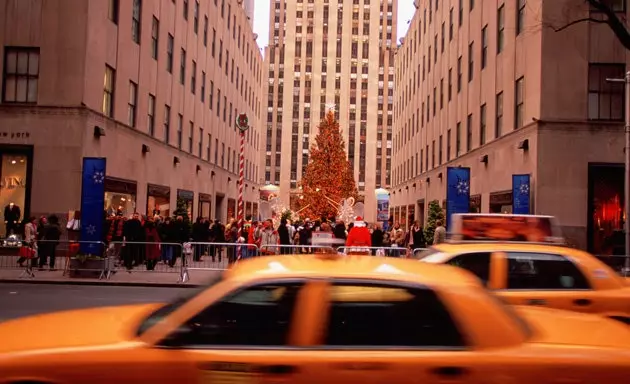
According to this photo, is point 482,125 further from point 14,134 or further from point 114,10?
point 14,134

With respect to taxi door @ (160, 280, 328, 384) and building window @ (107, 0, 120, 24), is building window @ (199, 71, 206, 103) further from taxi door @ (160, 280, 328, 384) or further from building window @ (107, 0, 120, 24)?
taxi door @ (160, 280, 328, 384)

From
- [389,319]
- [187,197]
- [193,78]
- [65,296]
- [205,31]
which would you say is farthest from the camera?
[205,31]

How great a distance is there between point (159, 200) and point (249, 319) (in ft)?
95.0

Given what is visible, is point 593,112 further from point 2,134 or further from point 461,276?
point 2,134

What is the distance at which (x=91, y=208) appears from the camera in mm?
17406

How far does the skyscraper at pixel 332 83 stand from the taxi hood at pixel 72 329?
101 m

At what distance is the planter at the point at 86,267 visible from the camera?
1717 cm

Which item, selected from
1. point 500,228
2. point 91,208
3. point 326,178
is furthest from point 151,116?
point 326,178

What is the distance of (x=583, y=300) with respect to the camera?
7.04 m

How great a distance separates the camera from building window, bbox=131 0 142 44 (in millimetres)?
27641

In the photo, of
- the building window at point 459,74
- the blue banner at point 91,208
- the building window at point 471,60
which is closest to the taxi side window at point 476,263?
the blue banner at point 91,208

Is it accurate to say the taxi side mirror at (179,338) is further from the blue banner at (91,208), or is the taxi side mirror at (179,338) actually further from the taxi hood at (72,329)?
the blue banner at (91,208)

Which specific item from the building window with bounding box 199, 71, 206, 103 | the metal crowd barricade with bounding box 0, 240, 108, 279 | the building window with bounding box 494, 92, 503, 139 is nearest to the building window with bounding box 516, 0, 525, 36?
the building window with bounding box 494, 92, 503, 139

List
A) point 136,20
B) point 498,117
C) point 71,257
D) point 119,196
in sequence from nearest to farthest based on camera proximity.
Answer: point 71,257, point 119,196, point 498,117, point 136,20
